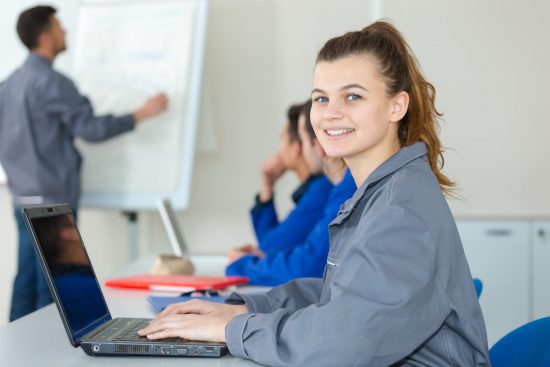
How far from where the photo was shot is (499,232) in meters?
3.62

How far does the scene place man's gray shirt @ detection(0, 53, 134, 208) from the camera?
3516mm

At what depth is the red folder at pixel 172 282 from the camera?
1.91m

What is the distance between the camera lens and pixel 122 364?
3.94 ft

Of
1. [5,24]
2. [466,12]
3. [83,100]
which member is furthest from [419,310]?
[5,24]

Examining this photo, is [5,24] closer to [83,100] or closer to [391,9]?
[83,100]

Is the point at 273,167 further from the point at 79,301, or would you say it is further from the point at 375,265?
the point at 375,265

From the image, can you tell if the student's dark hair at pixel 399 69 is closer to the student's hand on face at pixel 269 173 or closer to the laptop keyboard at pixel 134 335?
the laptop keyboard at pixel 134 335

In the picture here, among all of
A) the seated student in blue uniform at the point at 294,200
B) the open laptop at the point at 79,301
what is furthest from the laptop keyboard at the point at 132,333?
the seated student in blue uniform at the point at 294,200

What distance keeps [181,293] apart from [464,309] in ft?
3.07

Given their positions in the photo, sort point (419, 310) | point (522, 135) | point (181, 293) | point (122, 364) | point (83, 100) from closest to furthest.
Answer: point (419, 310) < point (122, 364) < point (181, 293) < point (83, 100) < point (522, 135)

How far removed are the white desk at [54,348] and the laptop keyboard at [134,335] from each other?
4 cm

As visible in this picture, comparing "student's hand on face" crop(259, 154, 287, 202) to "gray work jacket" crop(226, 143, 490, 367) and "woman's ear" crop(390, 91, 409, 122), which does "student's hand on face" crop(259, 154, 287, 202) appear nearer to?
"woman's ear" crop(390, 91, 409, 122)

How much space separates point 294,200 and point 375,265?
1733 millimetres

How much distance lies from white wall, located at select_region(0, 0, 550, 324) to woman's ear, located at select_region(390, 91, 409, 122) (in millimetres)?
2594
